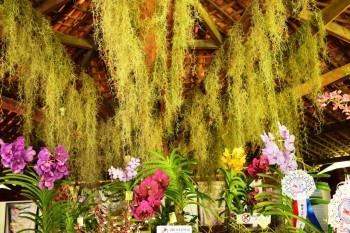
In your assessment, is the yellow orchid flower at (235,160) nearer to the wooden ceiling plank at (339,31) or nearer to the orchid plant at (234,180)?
the orchid plant at (234,180)

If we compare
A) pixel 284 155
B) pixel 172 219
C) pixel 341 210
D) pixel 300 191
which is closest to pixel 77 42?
pixel 172 219

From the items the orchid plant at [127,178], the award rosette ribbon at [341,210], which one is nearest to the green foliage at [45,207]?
the orchid plant at [127,178]

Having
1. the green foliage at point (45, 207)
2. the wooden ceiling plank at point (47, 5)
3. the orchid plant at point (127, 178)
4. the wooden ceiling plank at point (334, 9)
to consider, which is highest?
the wooden ceiling plank at point (334, 9)

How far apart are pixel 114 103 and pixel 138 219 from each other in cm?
304

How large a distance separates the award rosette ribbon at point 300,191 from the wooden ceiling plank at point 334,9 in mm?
2348

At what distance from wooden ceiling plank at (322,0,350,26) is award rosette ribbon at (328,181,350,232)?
8.55 feet

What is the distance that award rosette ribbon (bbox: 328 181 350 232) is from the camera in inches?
60.4

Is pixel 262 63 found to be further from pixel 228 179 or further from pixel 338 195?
pixel 338 195

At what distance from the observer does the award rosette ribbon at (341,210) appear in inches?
60.4

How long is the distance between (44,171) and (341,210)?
1521mm

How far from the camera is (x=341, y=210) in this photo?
156 centimetres

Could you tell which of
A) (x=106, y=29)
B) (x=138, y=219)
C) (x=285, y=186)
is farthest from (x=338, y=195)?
(x=106, y=29)

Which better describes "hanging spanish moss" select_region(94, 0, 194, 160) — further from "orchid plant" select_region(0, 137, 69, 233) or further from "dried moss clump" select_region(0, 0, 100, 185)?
"orchid plant" select_region(0, 137, 69, 233)

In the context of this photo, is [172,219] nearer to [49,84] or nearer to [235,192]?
[235,192]
